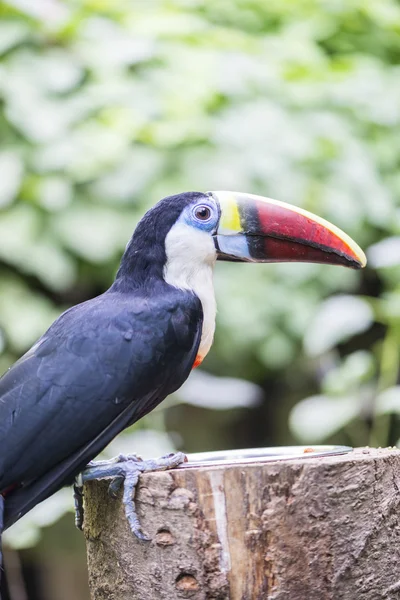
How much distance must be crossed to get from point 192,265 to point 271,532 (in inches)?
33.1

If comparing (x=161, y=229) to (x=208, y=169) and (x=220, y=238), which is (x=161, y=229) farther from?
(x=208, y=169)

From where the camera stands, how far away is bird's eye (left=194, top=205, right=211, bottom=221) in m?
2.68

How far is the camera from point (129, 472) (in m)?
2.27

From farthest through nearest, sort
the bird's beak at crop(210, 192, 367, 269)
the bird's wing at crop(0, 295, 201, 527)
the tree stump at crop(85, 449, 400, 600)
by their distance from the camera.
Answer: the bird's beak at crop(210, 192, 367, 269) < the bird's wing at crop(0, 295, 201, 527) < the tree stump at crop(85, 449, 400, 600)

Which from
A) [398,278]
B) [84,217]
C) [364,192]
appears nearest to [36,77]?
[84,217]

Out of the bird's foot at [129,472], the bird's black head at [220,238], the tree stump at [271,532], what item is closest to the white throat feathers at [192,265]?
the bird's black head at [220,238]

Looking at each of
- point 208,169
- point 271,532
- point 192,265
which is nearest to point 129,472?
point 271,532

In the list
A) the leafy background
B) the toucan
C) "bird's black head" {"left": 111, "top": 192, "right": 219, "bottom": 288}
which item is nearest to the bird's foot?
the toucan

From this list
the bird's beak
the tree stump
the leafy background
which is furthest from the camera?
the leafy background

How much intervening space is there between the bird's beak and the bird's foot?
0.66 m

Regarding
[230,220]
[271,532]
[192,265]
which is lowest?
[271,532]

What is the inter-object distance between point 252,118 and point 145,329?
257 cm

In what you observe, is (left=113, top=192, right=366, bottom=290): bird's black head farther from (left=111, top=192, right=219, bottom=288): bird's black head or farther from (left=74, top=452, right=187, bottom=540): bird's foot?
(left=74, top=452, right=187, bottom=540): bird's foot

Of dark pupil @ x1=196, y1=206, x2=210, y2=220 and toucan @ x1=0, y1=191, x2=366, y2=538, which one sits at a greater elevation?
dark pupil @ x1=196, y1=206, x2=210, y2=220
